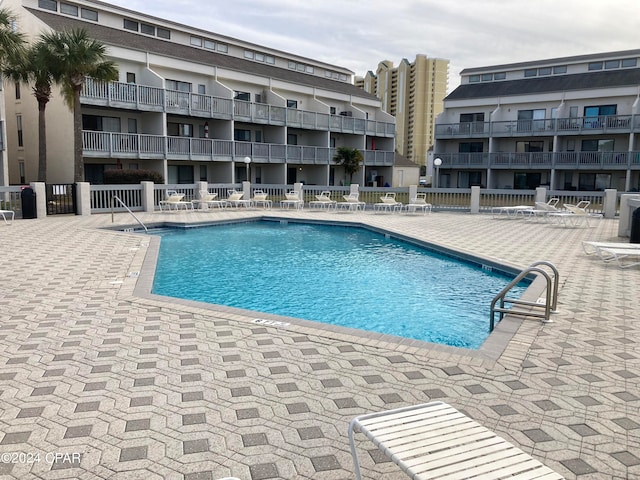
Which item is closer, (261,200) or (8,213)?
(8,213)

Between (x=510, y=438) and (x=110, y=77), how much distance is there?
24192 millimetres

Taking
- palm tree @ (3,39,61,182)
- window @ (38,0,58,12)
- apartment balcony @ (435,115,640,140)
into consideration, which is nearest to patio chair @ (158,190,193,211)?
palm tree @ (3,39,61,182)

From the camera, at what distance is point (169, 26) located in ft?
113

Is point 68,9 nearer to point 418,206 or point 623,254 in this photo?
point 418,206

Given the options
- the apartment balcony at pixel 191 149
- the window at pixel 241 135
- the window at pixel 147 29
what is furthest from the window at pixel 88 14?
the window at pixel 241 135

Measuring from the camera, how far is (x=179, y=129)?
107 ft

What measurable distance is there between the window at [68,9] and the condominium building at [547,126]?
28.9 meters

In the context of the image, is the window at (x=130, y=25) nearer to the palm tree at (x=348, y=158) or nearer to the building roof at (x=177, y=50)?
the building roof at (x=177, y=50)

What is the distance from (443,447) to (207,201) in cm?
2347

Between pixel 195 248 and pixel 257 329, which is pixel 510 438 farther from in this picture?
pixel 195 248

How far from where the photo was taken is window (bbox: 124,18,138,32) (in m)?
32.6

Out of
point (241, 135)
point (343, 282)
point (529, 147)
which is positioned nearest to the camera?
point (343, 282)

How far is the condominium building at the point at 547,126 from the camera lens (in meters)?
37.2

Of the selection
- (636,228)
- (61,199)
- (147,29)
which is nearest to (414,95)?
(147,29)
